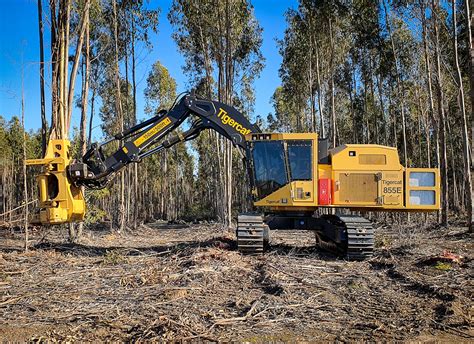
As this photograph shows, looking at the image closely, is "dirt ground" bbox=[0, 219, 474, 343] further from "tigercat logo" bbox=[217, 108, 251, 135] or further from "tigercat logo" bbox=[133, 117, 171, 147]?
"tigercat logo" bbox=[217, 108, 251, 135]

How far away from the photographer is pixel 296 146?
10.9 meters

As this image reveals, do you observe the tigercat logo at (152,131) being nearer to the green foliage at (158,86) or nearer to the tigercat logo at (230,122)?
the tigercat logo at (230,122)

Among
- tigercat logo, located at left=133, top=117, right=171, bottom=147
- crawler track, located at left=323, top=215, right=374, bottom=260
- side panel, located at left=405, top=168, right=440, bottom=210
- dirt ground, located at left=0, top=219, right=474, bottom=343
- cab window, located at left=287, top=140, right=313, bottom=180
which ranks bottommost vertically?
dirt ground, located at left=0, top=219, right=474, bottom=343

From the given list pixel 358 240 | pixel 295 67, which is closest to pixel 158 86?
pixel 295 67

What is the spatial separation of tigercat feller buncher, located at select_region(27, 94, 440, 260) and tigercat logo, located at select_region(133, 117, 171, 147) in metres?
0.40

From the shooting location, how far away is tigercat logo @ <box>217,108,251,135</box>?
37.9 ft

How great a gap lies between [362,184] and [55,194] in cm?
693

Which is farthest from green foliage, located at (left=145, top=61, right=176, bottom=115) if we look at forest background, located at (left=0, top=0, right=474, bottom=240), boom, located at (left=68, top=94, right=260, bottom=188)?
boom, located at (left=68, top=94, right=260, bottom=188)

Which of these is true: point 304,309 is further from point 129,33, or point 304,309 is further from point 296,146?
point 129,33

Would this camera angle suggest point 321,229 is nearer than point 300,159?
No

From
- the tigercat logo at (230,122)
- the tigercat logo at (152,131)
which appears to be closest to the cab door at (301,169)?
the tigercat logo at (230,122)

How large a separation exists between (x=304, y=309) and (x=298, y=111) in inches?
1248

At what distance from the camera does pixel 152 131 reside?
11555mm

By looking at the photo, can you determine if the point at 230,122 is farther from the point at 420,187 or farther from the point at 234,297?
the point at 234,297
